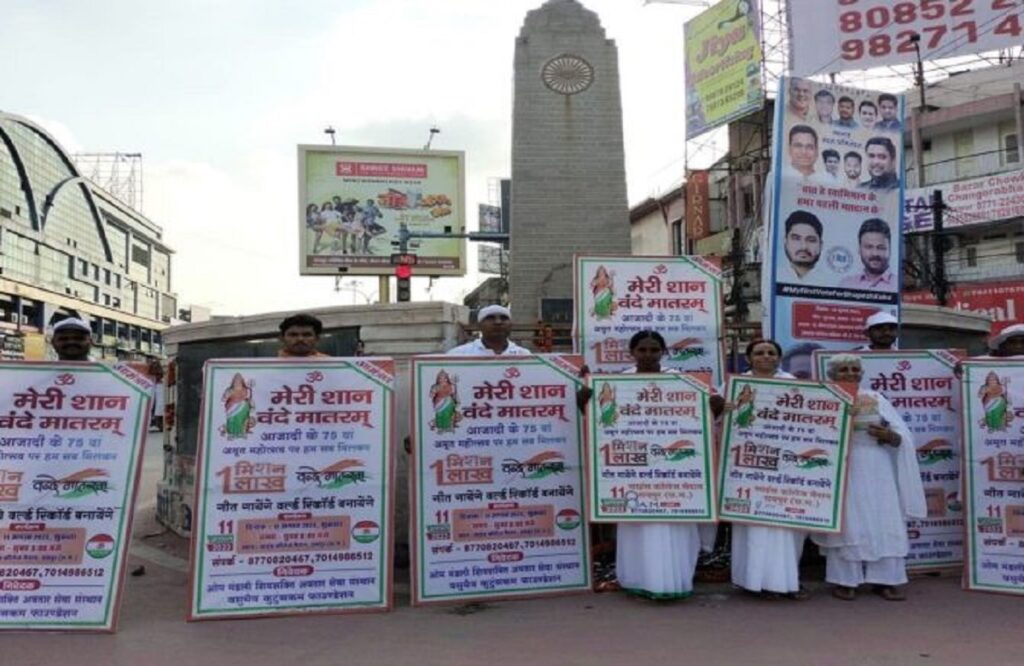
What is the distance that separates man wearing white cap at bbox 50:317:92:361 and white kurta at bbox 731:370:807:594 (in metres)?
4.16

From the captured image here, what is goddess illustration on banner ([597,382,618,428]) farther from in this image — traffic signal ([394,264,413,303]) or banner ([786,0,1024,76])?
banner ([786,0,1024,76])

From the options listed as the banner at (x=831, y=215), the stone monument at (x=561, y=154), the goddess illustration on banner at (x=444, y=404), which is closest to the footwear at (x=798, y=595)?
the banner at (x=831, y=215)

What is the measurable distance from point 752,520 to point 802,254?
7.70 ft

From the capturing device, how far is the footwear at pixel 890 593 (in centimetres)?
505

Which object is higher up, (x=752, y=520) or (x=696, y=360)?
(x=696, y=360)

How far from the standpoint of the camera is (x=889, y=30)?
85.9 ft

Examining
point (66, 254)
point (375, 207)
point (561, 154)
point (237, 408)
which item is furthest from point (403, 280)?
point (66, 254)

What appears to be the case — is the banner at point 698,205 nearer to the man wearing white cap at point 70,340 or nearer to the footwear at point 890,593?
the footwear at point 890,593

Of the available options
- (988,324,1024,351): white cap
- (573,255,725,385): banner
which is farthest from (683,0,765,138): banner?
(573,255,725,385): banner

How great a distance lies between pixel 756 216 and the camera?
91.7ft

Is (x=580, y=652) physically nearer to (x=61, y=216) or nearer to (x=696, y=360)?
(x=696, y=360)

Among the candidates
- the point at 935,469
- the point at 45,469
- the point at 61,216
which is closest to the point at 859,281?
the point at 935,469

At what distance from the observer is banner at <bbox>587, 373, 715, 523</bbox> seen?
4.94 meters

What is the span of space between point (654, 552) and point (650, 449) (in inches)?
24.0
